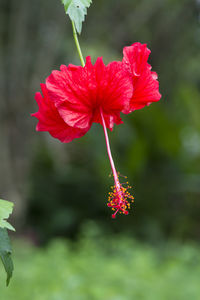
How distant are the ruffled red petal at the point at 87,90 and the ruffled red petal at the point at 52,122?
0.03 meters

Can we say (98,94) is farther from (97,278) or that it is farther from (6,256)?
(97,278)

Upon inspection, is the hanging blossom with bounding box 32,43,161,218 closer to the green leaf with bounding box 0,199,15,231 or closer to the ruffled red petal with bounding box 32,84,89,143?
the ruffled red petal with bounding box 32,84,89,143

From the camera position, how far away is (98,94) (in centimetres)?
67

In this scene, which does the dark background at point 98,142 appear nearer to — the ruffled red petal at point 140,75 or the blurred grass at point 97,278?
the blurred grass at point 97,278

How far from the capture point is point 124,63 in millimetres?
647

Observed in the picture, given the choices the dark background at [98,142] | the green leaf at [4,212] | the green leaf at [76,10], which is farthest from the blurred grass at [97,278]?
the green leaf at [76,10]

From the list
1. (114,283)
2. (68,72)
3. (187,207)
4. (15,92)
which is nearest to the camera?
(68,72)

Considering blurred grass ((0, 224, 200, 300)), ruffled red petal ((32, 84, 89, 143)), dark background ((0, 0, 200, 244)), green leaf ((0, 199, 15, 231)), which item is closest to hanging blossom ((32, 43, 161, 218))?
ruffled red petal ((32, 84, 89, 143))

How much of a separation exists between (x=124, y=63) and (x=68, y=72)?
86 mm

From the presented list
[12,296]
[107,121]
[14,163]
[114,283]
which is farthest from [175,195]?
[107,121]

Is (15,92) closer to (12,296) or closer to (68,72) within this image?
(12,296)

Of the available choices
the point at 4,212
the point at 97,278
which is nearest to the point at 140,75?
the point at 4,212

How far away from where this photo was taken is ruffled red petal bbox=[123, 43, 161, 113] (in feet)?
2.12

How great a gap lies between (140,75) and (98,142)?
12.3ft
